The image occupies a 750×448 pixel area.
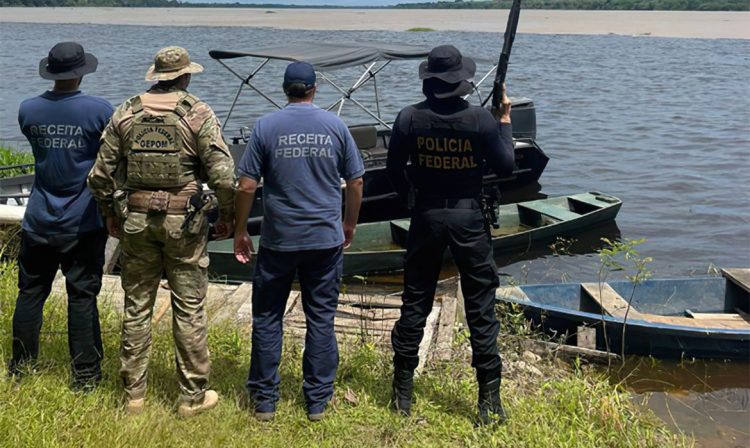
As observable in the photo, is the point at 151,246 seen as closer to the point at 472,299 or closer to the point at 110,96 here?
the point at 472,299

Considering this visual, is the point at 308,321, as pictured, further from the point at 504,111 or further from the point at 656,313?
the point at 656,313

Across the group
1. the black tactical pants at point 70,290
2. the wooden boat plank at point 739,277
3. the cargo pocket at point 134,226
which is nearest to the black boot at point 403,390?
the cargo pocket at point 134,226

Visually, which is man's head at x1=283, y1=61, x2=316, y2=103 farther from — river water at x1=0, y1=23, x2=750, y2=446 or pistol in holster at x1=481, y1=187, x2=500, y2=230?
river water at x1=0, y1=23, x2=750, y2=446

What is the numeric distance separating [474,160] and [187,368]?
6.34ft

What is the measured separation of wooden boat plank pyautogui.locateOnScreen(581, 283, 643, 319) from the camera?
7059mm

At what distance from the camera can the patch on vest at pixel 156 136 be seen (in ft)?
12.5

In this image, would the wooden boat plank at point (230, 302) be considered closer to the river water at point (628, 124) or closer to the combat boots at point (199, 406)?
the combat boots at point (199, 406)

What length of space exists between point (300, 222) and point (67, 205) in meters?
1.28

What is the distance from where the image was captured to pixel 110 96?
77.5 feet

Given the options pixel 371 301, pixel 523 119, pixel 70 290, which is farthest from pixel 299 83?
pixel 523 119

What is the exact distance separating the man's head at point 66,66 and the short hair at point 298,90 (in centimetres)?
113

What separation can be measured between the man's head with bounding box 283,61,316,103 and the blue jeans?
2.73 feet

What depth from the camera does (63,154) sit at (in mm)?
4043

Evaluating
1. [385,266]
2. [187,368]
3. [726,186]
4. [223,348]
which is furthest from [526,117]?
[187,368]
